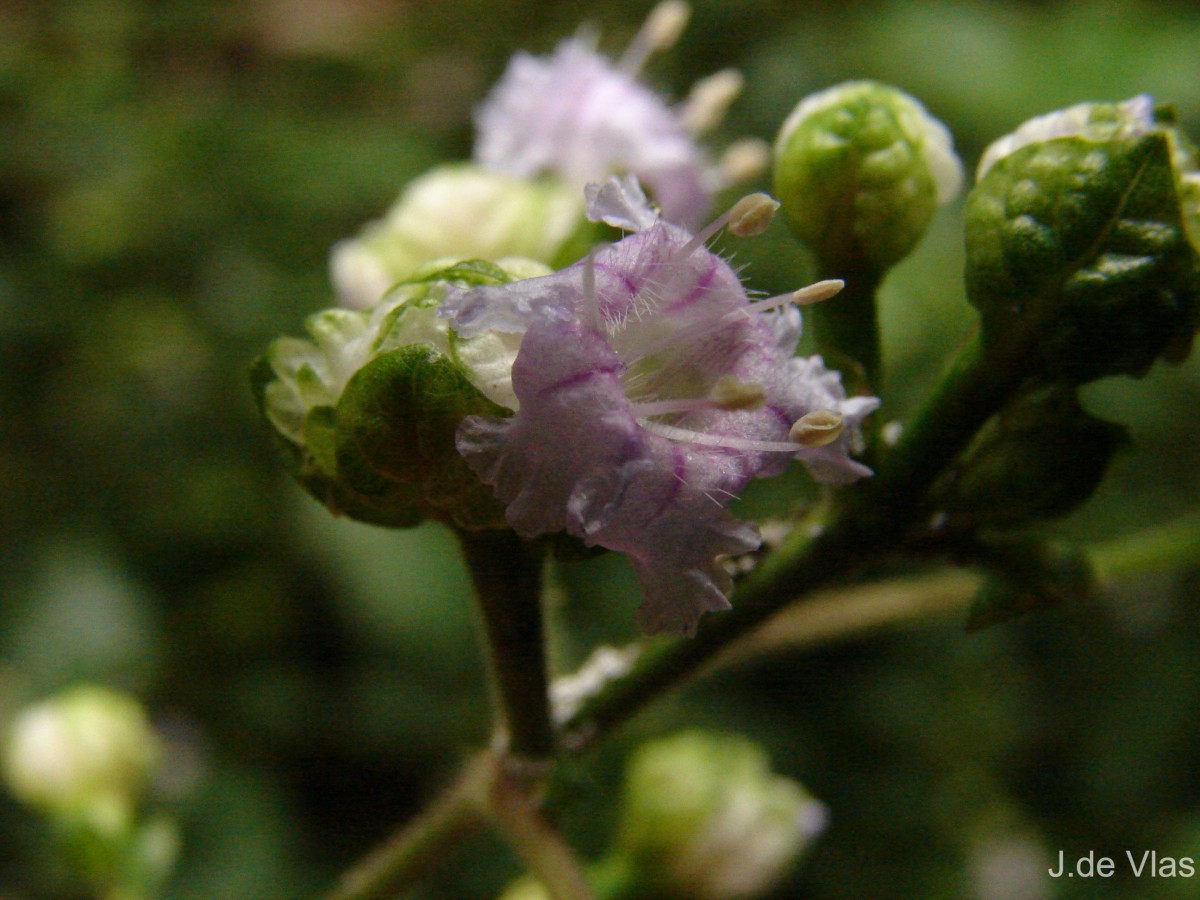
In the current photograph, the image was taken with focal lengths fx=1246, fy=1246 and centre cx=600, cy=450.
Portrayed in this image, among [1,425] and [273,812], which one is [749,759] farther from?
[1,425]

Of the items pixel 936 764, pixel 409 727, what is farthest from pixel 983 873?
pixel 409 727

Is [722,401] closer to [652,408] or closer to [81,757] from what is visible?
[652,408]

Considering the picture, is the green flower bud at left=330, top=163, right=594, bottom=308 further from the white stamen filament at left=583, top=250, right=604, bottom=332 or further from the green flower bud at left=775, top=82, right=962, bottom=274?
the white stamen filament at left=583, top=250, right=604, bottom=332

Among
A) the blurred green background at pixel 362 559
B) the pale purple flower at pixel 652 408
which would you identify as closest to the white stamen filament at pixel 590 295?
the pale purple flower at pixel 652 408

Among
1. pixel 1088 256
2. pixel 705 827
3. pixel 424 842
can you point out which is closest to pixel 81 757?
pixel 424 842

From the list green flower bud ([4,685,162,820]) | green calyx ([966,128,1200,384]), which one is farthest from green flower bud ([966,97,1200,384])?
green flower bud ([4,685,162,820])
